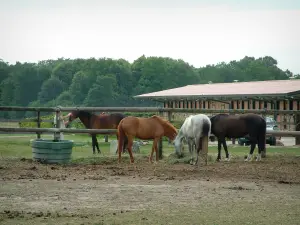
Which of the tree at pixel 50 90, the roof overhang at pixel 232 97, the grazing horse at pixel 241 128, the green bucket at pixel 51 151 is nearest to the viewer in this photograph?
the green bucket at pixel 51 151

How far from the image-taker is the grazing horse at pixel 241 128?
15484 millimetres

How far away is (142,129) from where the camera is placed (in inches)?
567

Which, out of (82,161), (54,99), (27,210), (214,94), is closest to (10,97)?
(54,99)

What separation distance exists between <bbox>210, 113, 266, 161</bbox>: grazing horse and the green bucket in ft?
13.2

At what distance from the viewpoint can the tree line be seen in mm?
97500

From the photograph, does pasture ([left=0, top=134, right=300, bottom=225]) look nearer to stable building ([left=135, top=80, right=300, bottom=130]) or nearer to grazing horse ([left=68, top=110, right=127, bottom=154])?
grazing horse ([left=68, top=110, right=127, bottom=154])

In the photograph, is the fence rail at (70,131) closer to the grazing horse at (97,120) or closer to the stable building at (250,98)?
the grazing horse at (97,120)

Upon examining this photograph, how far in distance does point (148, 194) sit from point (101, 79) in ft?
286

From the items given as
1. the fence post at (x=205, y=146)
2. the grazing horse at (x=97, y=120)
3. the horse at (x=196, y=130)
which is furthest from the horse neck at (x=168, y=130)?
the grazing horse at (x=97, y=120)

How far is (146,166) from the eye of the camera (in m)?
13.5

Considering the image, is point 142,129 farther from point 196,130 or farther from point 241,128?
point 241,128

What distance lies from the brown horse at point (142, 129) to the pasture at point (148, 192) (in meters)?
0.60

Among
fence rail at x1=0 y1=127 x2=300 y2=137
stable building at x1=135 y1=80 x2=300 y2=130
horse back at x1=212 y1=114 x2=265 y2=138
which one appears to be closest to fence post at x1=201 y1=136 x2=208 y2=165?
horse back at x1=212 y1=114 x2=265 y2=138

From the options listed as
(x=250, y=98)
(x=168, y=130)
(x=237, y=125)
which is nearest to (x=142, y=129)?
(x=168, y=130)
